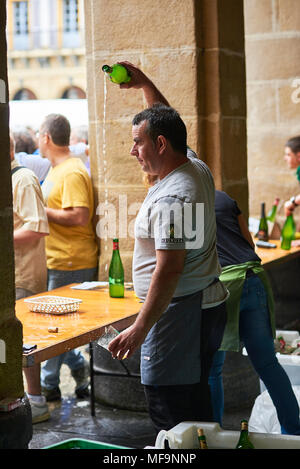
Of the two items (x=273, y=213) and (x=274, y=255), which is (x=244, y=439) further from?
(x=273, y=213)

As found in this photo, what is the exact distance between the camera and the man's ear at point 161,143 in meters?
2.93

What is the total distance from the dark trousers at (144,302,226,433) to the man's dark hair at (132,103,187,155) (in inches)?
24.6

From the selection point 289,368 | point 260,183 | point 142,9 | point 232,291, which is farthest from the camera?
point 260,183

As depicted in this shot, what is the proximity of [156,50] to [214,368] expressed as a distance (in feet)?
5.67

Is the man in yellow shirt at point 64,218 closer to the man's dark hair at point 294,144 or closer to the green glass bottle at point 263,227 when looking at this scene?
the green glass bottle at point 263,227

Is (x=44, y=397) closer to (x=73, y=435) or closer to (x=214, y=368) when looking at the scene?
(x=73, y=435)

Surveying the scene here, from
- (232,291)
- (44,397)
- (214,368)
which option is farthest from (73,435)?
(232,291)

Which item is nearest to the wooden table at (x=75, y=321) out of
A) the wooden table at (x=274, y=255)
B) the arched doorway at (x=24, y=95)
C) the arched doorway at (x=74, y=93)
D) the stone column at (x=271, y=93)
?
the wooden table at (x=274, y=255)

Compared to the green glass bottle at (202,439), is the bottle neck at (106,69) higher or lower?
higher

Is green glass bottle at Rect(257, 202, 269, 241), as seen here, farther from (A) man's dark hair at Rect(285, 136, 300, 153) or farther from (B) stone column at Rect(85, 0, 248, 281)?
(B) stone column at Rect(85, 0, 248, 281)

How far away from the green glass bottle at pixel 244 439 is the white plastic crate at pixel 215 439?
2 cm

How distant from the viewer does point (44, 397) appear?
4512mm

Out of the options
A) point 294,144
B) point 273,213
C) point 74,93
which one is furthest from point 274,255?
point 74,93

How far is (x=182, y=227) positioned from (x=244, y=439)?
0.79 metres
